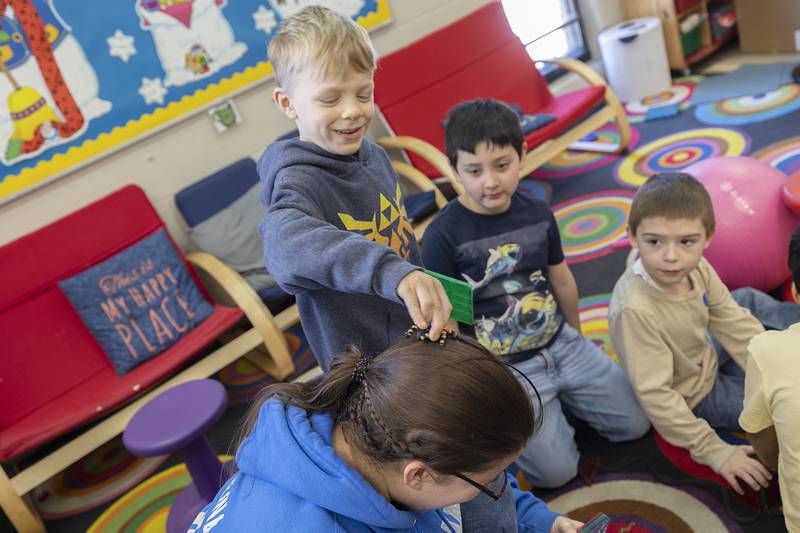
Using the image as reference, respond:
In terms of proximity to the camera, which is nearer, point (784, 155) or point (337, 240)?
point (337, 240)

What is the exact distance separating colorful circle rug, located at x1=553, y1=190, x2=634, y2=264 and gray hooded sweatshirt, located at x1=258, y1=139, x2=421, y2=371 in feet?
4.78

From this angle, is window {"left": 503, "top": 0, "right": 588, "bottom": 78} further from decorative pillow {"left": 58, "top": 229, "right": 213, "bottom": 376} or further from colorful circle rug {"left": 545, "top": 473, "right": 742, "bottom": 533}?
colorful circle rug {"left": 545, "top": 473, "right": 742, "bottom": 533}

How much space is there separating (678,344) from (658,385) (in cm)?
14

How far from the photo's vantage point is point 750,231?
204 cm

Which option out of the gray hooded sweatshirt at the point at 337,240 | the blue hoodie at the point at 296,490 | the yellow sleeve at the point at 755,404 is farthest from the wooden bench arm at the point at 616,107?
the blue hoodie at the point at 296,490

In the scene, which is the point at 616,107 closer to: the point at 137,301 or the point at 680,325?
the point at 680,325

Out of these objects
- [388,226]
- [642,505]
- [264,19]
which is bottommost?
[642,505]

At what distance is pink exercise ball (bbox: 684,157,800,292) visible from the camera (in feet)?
6.69

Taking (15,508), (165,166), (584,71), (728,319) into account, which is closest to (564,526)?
(728,319)

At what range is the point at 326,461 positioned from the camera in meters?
0.83

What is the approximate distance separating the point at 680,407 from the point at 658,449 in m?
0.21

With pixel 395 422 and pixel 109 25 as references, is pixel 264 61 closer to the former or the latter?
pixel 109 25

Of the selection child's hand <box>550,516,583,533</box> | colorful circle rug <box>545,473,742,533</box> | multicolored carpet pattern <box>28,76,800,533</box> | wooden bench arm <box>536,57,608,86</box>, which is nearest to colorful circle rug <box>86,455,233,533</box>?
multicolored carpet pattern <box>28,76,800,533</box>

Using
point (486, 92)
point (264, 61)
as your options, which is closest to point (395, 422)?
point (264, 61)
